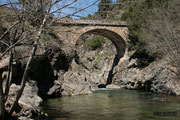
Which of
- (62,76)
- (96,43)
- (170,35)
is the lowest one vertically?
(62,76)

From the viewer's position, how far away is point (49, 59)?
1875cm

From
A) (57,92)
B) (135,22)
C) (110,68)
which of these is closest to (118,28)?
(135,22)

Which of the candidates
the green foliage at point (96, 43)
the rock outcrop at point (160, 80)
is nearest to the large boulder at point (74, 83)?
the rock outcrop at point (160, 80)

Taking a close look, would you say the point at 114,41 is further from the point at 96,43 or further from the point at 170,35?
the point at 170,35

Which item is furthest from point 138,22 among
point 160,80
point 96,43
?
point 96,43

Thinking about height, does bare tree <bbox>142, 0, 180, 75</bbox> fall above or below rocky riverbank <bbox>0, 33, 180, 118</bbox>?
above

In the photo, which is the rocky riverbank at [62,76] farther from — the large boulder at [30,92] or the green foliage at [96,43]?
the green foliage at [96,43]

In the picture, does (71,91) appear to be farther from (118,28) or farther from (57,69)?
(118,28)

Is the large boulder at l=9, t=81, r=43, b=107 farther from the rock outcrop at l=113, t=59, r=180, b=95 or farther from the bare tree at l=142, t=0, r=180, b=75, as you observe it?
the rock outcrop at l=113, t=59, r=180, b=95

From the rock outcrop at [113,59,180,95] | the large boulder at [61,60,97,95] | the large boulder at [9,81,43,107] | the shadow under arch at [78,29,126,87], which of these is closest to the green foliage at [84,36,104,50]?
the shadow under arch at [78,29,126,87]

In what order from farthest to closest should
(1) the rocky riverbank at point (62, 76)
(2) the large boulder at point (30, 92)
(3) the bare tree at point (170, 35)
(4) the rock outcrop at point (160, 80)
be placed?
(4) the rock outcrop at point (160, 80) → (1) the rocky riverbank at point (62, 76) → (3) the bare tree at point (170, 35) → (2) the large boulder at point (30, 92)

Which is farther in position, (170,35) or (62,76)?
(62,76)

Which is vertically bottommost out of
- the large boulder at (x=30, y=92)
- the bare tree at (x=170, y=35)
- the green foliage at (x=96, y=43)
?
the large boulder at (x=30, y=92)

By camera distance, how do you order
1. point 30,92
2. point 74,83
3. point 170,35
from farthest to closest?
point 74,83 < point 170,35 < point 30,92
